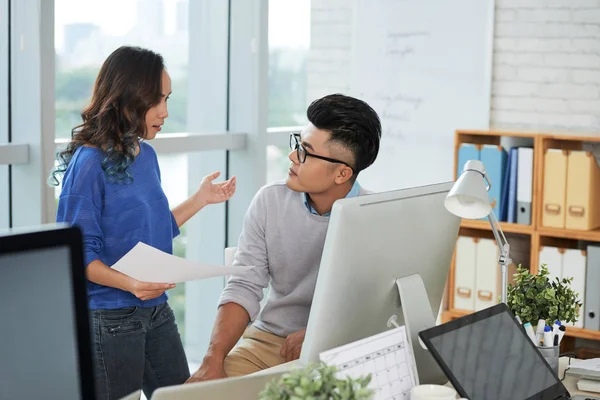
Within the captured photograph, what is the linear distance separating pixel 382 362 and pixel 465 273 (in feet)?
8.59

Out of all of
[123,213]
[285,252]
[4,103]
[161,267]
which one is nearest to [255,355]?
[285,252]

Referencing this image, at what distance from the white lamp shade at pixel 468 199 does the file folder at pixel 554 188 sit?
2.11 metres

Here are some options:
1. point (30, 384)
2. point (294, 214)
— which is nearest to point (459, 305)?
point (294, 214)

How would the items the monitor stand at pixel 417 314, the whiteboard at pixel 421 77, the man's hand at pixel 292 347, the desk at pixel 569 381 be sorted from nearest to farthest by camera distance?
the monitor stand at pixel 417 314 < the desk at pixel 569 381 < the man's hand at pixel 292 347 < the whiteboard at pixel 421 77

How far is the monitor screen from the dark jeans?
3.37 ft

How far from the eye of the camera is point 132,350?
2.31 meters

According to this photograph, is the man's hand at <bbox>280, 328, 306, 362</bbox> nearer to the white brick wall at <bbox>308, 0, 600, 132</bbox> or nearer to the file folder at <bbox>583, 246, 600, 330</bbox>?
the file folder at <bbox>583, 246, 600, 330</bbox>

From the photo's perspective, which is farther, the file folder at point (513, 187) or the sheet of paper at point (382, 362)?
the file folder at point (513, 187)

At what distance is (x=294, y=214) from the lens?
7.68ft

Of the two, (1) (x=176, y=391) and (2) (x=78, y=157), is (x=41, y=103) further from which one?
(1) (x=176, y=391)

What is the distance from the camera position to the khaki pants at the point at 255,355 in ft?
7.36

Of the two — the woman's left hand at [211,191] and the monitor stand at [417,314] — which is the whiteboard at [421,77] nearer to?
the woman's left hand at [211,191]

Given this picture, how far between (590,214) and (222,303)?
7.00 ft

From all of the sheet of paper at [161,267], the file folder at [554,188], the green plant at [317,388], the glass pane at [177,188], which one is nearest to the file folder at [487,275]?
the file folder at [554,188]
